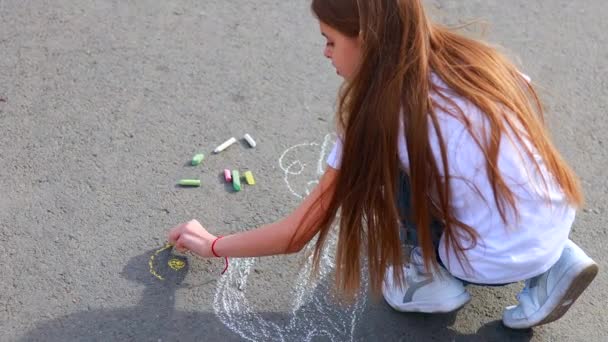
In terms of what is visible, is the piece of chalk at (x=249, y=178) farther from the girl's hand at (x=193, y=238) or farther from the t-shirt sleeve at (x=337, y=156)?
the t-shirt sleeve at (x=337, y=156)

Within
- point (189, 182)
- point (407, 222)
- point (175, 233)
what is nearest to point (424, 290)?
→ point (407, 222)

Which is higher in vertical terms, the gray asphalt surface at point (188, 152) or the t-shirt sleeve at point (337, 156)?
the t-shirt sleeve at point (337, 156)

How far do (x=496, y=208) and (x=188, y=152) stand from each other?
1.36 m

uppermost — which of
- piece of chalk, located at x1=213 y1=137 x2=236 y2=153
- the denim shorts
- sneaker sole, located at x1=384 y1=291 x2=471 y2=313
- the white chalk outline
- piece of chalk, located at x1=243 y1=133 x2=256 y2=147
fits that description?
the denim shorts

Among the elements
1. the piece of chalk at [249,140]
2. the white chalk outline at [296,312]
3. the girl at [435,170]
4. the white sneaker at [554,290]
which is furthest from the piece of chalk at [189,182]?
the white sneaker at [554,290]

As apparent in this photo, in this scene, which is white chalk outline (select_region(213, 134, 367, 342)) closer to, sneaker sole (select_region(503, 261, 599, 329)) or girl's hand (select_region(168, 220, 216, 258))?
girl's hand (select_region(168, 220, 216, 258))

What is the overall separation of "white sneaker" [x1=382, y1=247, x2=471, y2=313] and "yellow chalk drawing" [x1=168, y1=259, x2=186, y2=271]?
685 mm

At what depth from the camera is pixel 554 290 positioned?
207 cm

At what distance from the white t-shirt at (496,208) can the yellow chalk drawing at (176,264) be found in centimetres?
77

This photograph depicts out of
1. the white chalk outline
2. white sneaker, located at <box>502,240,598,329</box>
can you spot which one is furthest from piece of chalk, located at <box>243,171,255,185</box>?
white sneaker, located at <box>502,240,598,329</box>

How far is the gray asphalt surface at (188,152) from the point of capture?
7.39ft

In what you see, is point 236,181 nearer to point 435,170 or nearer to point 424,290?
point 424,290

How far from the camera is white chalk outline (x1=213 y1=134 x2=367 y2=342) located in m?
2.22

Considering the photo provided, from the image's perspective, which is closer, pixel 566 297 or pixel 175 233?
pixel 566 297
